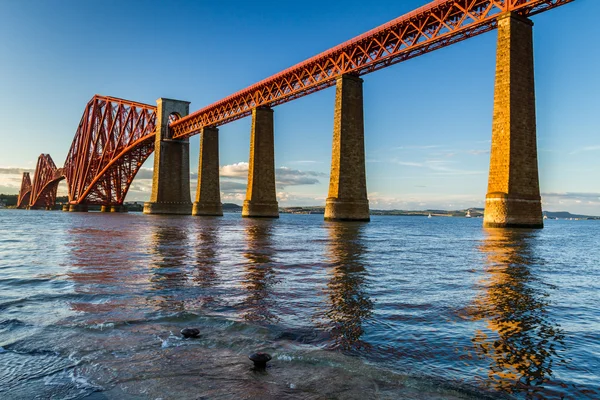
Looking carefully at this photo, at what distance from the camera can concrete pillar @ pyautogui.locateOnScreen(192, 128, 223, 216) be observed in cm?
5891

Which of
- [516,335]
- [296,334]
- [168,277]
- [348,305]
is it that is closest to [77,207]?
[168,277]

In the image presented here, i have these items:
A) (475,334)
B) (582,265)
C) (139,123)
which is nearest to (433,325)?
(475,334)

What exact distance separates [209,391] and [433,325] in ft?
9.46

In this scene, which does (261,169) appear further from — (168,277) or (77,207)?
(77,207)

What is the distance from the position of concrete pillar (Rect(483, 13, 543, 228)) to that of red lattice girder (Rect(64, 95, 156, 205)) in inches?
2534

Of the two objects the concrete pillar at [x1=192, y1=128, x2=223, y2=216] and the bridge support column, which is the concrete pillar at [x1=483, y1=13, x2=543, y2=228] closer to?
the concrete pillar at [x1=192, y1=128, x2=223, y2=216]

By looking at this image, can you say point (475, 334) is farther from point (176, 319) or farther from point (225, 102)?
point (225, 102)

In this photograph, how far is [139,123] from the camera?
80.4 m

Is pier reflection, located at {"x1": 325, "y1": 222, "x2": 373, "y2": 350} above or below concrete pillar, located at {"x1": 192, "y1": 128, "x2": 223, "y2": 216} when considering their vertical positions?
below

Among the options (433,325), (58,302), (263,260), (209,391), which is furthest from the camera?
(263,260)

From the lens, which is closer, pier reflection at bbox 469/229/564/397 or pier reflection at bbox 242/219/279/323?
pier reflection at bbox 469/229/564/397

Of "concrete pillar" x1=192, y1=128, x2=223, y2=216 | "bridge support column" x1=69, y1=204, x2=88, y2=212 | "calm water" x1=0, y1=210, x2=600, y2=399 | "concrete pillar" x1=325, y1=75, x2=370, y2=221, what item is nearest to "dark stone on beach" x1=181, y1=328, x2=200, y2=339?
"calm water" x1=0, y1=210, x2=600, y2=399

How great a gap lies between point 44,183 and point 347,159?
111513 millimetres

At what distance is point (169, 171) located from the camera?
68.4 meters
